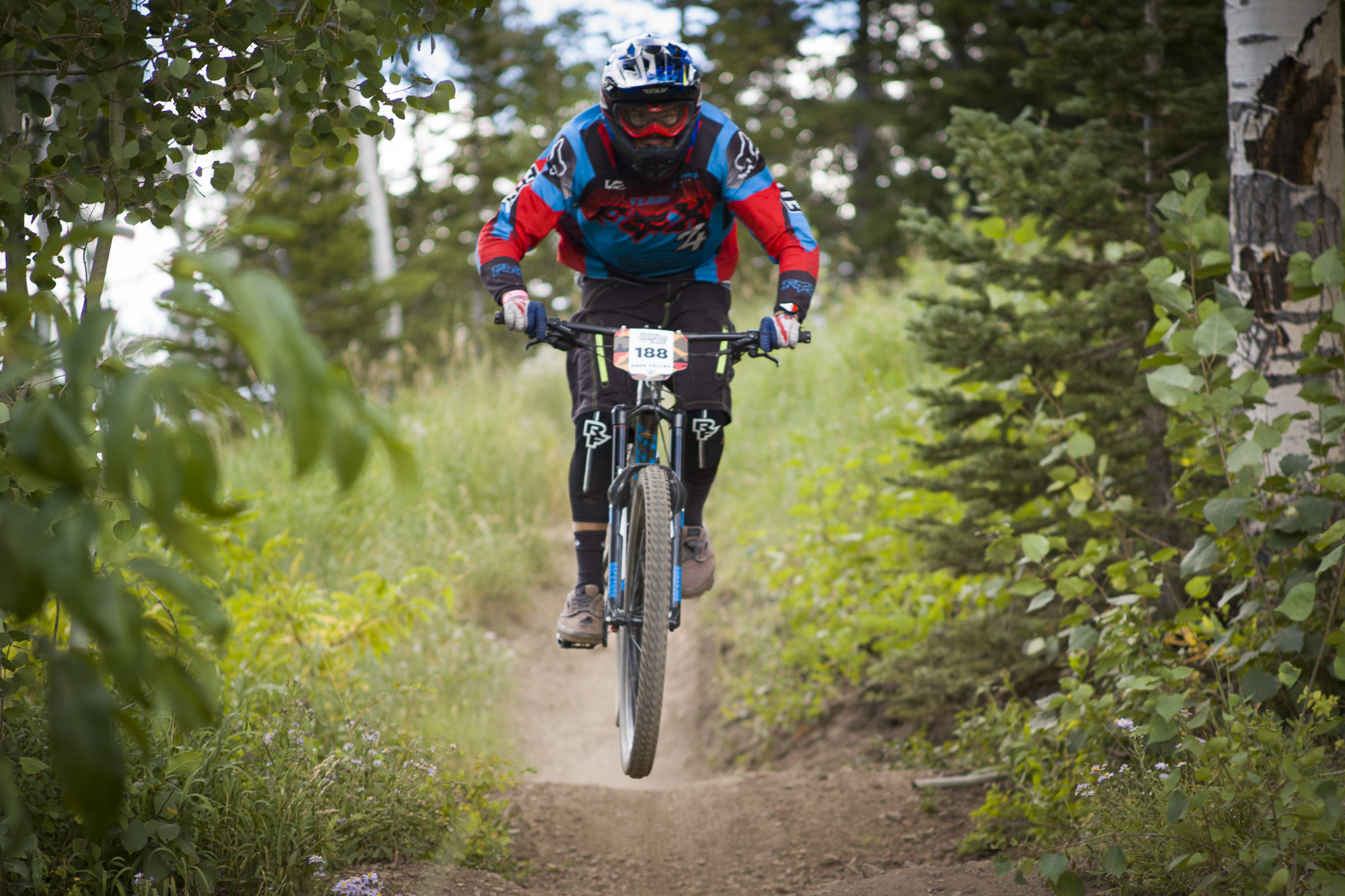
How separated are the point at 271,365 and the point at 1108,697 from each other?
286 cm

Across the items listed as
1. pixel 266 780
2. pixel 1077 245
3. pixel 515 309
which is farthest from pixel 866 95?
pixel 266 780

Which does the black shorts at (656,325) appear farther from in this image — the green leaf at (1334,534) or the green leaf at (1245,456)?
the green leaf at (1334,534)

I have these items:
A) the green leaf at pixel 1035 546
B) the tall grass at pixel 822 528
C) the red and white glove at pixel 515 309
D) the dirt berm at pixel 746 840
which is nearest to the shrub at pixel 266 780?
the dirt berm at pixel 746 840

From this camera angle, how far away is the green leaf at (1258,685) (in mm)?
2682

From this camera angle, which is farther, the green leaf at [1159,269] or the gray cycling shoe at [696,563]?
the gray cycling shoe at [696,563]

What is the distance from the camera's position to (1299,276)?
2.81 metres

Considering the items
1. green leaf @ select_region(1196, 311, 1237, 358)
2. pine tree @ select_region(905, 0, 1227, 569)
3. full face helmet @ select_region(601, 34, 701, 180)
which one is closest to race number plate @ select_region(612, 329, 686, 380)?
full face helmet @ select_region(601, 34, 701, 180)

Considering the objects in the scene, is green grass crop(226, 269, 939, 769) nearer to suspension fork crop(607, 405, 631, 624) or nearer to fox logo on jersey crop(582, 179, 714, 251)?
suspension fork crop(607, 405, 631, 624)

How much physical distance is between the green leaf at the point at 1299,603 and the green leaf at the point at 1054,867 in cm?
104

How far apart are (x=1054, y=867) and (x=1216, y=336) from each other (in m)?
1.59

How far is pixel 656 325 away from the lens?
13.3 ft

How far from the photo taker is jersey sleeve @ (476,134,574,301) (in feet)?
12.2

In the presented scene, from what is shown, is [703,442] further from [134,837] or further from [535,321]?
[134,837]

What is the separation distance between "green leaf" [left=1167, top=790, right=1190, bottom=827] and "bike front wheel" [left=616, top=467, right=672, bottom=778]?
5.15 ft
